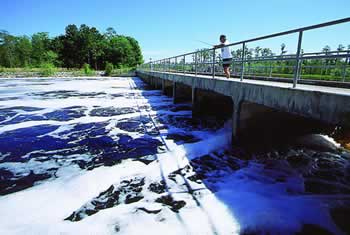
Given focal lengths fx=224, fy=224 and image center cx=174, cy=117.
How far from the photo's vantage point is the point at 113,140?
682 centimetres

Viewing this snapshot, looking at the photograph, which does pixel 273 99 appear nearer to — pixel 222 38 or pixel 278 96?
pixel 278 96

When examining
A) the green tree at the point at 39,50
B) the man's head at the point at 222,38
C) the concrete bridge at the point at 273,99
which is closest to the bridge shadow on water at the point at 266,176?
the concrete bridge at the point at 273,99

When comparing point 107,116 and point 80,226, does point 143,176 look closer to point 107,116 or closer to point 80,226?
point 80,226

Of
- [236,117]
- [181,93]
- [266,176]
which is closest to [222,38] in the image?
[236,117]

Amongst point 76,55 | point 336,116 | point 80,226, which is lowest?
point 80,226

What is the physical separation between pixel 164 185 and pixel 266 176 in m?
2.13

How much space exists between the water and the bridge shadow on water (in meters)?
0.02

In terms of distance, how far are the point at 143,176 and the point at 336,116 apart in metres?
3.42

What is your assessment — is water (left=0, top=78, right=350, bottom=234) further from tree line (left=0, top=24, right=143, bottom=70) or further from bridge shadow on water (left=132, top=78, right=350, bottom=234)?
tree line (left=0, top=24, right=143, bottom=70)

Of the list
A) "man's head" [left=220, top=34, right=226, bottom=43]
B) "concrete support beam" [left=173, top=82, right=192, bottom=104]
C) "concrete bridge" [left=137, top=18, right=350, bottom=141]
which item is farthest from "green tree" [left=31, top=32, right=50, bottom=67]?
"man's head" [left=220, top=34, right=226, bottom=43]

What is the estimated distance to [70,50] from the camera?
6731 cm

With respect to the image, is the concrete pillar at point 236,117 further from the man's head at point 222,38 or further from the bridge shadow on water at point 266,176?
the man's head at point 222,38

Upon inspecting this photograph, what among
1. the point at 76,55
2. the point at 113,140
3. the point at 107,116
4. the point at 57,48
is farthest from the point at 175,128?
the point at 57,48

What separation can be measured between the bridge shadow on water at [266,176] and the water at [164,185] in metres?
0.02
